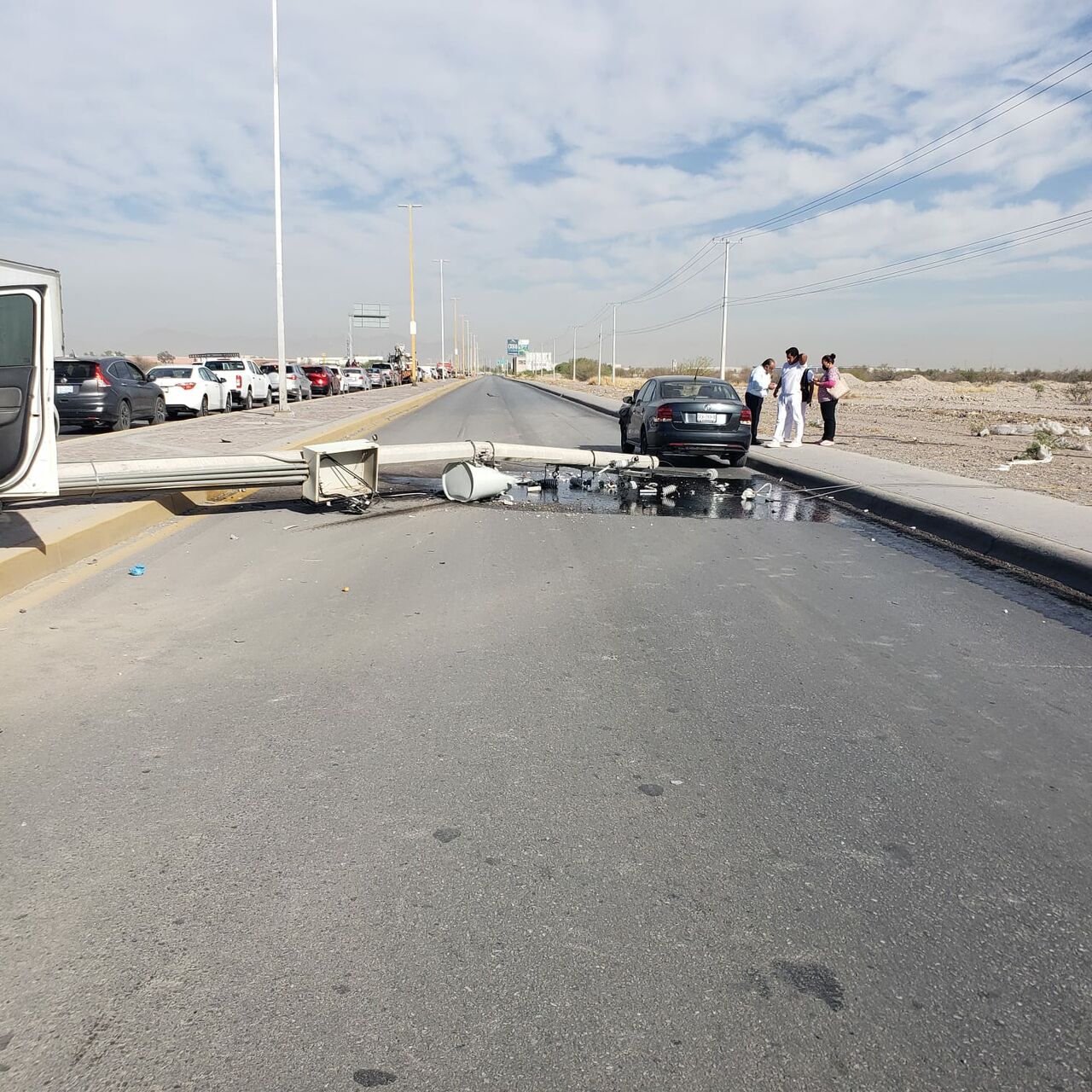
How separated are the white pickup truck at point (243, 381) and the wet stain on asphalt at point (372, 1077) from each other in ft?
97.6

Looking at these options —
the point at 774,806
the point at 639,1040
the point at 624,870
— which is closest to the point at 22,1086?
the point at 639,1040

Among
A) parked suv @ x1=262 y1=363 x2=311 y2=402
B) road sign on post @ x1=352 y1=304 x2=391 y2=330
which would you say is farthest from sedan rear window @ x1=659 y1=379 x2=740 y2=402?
road sign on post @ x1=352 y1=304 x2=391 y2=330

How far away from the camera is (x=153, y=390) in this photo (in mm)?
22219

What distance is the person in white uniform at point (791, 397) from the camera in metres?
17.2

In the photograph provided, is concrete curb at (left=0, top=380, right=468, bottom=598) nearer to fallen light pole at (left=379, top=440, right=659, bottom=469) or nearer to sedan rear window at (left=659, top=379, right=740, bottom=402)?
fallen light pole at (left=379, top=440, right=659, bottom=469)

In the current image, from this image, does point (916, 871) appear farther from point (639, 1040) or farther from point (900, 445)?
point (900, 445)

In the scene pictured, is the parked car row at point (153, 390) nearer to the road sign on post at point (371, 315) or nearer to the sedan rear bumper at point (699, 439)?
the sedan rear bumper at point (699, 439)

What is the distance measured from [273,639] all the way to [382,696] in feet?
4.19

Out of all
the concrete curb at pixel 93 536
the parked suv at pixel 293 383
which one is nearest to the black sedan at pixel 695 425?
the concrete curb at pixel 93 536

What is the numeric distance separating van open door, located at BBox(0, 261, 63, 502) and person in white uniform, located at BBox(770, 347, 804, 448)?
524 inches

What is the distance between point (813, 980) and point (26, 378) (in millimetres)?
6221

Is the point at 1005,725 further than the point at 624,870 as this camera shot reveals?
Yes

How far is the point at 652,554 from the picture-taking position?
834cm

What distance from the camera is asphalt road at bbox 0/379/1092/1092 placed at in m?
2.29
